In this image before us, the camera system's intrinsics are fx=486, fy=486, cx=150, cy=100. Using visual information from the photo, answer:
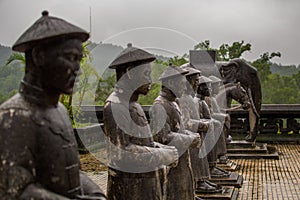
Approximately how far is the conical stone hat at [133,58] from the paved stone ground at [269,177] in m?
4.41

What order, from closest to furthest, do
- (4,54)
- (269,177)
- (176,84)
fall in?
1. (176,84)
2. (269,177)
3. (4,54)

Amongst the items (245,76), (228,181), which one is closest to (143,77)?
(228,181)

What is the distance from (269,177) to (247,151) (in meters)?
2.76

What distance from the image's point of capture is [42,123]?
8.59 ft

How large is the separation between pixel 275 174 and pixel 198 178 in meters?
3.48

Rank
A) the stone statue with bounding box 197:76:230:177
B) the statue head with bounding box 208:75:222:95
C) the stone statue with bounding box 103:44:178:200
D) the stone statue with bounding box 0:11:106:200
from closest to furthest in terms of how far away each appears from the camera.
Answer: the stone statue with bounding box 0:11:106:200 < the stone statue with bounding box 103:44:178:200 < the stone statue with bounding box 197:76:230:177 < the statue head with bounding box 208:75:222:95

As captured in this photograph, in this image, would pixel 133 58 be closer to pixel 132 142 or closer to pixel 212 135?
pixel 132 142

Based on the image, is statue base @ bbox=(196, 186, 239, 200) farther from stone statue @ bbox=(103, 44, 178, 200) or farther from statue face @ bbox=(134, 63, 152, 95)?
statue face @ bbox=(134, 63, 152, 95)

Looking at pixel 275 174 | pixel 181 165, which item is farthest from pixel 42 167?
pixel 275 174

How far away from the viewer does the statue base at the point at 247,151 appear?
11969 mm

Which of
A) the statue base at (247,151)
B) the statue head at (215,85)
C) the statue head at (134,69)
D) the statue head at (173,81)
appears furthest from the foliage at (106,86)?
the statue base at (247,151)

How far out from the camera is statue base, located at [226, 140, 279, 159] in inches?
471

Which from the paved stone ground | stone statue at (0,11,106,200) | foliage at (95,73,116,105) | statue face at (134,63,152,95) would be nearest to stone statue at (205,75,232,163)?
the paved stone ground

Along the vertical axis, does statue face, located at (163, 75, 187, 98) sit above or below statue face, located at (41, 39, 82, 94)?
below
